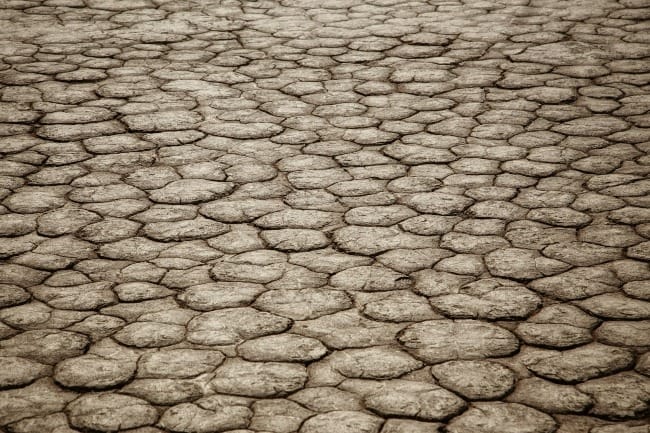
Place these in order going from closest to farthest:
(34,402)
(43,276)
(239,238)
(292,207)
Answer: (34,402) → (43,276) → (239,238) → (292,207)

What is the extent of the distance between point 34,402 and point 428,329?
1441mm

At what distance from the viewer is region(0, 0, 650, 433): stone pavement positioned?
2.80 m

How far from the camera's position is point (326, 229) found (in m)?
3.89

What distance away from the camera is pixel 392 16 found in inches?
279

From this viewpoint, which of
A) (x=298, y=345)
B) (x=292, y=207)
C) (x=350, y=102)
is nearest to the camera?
(x=298, y=345)

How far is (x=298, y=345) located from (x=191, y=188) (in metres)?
1.50

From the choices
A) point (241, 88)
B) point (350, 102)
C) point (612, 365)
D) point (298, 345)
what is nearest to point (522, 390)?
point (612, 365)

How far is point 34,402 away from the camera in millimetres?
2742

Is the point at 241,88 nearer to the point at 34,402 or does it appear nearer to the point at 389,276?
the point at 389,276

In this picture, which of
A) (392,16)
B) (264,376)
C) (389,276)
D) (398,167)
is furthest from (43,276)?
(392,16)

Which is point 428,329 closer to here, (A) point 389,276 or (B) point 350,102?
(A) point 389,276

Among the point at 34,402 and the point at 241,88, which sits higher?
the point at 241,88

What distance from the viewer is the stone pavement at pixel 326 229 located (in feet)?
9.18

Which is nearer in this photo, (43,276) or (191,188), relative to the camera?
(43,276)
